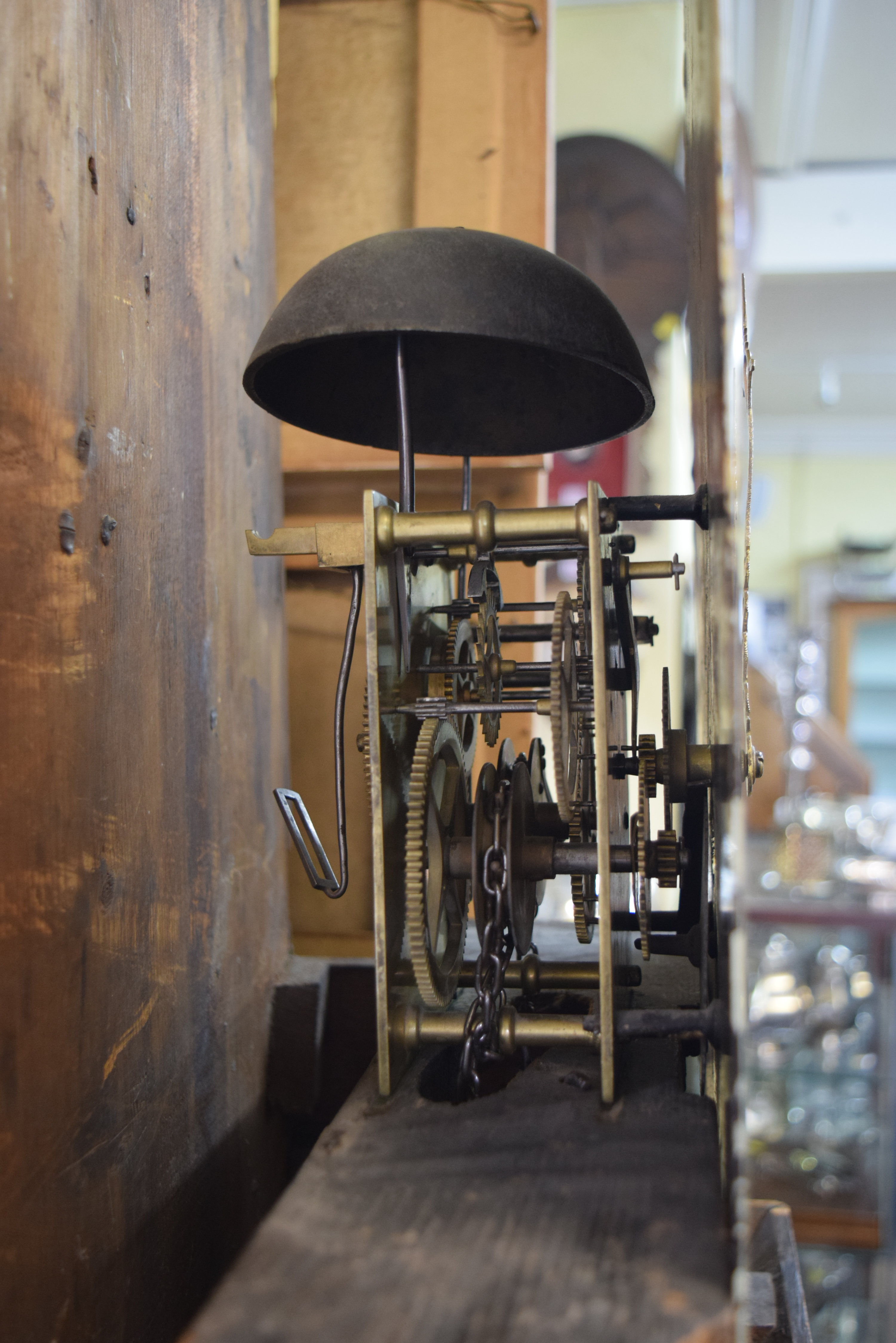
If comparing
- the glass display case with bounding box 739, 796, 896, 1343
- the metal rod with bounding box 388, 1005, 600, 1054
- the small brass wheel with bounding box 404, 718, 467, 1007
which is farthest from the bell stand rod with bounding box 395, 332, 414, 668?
the glass display case with bounding box 739, 796, 896, 1343

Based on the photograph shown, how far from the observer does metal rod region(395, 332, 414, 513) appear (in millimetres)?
1024

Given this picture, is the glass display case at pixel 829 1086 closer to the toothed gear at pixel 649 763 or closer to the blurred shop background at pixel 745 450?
the blurred shop background at pixel 745 450

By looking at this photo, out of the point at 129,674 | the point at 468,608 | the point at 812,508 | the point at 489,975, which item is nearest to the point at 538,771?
the point at 468,608

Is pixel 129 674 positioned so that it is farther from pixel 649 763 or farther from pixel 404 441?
pixel 649 763

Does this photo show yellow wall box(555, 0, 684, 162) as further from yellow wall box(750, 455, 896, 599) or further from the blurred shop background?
yellow wall box(750, 455, 896, 599)

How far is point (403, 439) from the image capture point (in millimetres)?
1037

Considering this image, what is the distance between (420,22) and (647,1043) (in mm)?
1500

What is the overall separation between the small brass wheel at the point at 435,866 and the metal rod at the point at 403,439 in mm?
231

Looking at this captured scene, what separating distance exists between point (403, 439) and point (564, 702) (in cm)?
36

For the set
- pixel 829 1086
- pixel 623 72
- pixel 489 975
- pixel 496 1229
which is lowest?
pixel 829 1086

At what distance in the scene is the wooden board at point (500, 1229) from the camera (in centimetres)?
59

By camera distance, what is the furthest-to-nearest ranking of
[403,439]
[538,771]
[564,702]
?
[538,771], [403,439], [564,702]

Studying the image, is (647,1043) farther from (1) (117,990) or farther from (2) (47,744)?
(2) (47,744)

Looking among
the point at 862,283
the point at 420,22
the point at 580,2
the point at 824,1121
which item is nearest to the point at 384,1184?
the point at 420,22
